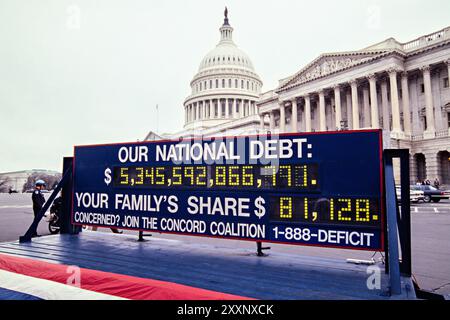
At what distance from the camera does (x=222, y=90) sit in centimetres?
10100

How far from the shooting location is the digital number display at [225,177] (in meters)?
5.60

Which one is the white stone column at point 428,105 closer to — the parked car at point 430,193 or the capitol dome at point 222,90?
the parked car at point 430,193

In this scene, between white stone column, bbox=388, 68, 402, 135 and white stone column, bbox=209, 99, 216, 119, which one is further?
white stone column, bbox=209, 99, 216, 119

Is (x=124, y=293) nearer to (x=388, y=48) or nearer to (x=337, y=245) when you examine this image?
(x=337, y=245)

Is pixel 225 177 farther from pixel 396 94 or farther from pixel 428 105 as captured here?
pixel 396 94

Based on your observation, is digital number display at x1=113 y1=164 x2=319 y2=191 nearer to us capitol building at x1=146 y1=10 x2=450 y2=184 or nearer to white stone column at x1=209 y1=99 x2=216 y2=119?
us capitol building at x1=146 y1=10 x2=450 y2=184

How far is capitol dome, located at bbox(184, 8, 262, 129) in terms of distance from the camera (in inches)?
3979

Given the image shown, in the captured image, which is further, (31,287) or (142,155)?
(142,155)

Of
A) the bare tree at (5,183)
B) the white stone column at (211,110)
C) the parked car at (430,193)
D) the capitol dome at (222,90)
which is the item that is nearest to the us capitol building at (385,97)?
the parked car at (430,193)

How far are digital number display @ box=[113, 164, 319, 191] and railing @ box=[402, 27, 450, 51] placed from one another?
4265 cm

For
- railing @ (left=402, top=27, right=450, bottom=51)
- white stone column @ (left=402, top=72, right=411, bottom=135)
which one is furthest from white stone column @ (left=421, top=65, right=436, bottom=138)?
railing @ (left=402, top=27, right=450, bottom=51)

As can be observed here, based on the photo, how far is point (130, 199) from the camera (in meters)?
7.25
